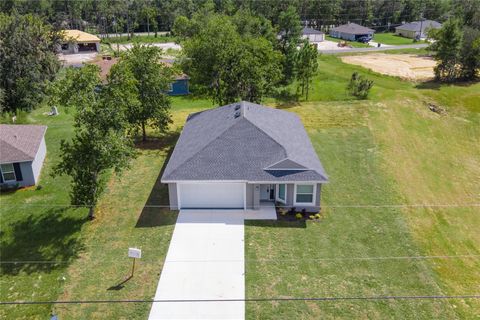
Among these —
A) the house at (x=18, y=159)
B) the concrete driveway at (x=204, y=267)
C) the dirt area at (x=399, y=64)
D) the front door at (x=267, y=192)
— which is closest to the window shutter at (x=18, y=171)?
the house at (x=18, y=159)

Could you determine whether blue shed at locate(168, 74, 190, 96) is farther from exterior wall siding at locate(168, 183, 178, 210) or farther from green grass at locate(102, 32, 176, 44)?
green grass at locate(102, 32, 176, 44)

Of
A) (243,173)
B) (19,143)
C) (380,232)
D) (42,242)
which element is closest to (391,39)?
(380,232)

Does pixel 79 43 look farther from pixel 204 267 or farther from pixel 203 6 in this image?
pixel 204 267

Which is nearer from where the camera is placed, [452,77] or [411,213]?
[411,213]

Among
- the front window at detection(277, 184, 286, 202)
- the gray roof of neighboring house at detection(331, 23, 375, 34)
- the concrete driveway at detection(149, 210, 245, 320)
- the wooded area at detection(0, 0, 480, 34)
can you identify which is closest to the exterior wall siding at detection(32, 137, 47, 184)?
the concrete driveway at detection(149, 210, 245, 320)

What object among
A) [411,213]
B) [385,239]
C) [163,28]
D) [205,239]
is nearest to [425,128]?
[411,213]

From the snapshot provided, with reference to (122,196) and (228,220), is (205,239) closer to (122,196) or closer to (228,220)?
(228,220)
